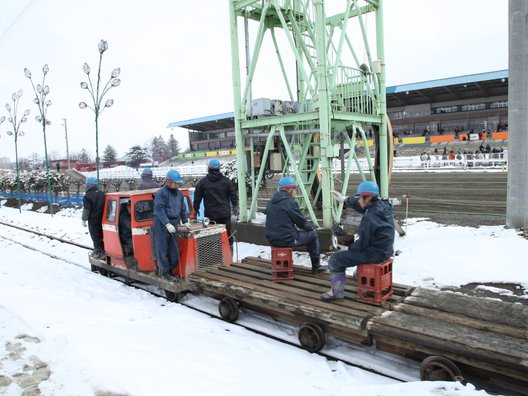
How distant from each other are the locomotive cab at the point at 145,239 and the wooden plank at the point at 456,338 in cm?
343

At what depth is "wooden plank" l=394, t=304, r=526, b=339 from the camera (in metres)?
4.00

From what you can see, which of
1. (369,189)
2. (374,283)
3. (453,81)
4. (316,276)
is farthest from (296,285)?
(453,81)

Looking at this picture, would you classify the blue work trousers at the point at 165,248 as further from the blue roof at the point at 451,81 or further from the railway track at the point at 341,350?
the blue roof at the point at 451,81

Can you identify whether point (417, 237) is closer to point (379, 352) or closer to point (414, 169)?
point (379, 352)

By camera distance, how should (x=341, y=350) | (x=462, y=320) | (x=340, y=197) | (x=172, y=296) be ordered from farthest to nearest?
(x=172, y=296) < (x=340, y=197) < (x=341, y=350) < (x=462, y=320)

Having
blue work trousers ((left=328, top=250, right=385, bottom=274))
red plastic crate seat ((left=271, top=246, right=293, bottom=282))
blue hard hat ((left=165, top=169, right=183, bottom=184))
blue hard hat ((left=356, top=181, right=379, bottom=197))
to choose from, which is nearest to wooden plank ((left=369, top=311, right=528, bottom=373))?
blue work trousers ((left=328, top=250, right=385, bottom=274))

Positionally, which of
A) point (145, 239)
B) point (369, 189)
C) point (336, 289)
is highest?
point (369, 189)

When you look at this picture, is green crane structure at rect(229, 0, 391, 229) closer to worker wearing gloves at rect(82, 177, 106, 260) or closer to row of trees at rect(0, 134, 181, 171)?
worker wearing gloves at rect(82, 177, 106, 260)

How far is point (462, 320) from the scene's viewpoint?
14.2ft

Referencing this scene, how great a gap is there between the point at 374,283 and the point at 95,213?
6163 mm

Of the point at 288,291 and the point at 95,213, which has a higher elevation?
the point at 95,213

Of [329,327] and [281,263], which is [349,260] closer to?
[329,327]

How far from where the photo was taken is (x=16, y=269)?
377 inches

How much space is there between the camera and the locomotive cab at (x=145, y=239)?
689 cm
